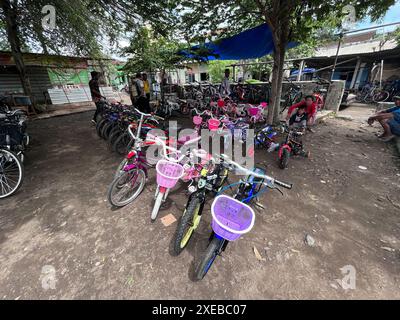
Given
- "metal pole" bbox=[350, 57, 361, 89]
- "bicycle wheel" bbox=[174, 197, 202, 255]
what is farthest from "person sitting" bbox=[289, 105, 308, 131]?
"metal pole" bbox=[350, 57, 361, 89]

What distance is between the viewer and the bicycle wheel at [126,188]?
264cm

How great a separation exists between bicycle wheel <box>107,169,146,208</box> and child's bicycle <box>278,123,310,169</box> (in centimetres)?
286

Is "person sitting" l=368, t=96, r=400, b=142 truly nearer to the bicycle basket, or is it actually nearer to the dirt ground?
the dirt ground

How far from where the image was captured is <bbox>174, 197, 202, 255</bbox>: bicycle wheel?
192cm

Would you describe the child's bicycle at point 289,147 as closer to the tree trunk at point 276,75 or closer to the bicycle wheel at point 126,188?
the tree trunk at point 276,75

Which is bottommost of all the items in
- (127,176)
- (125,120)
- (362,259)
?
(362,259)

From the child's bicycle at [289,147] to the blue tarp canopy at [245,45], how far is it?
3.98 meters

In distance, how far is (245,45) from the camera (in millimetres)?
7043

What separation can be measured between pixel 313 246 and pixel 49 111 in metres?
13.1
